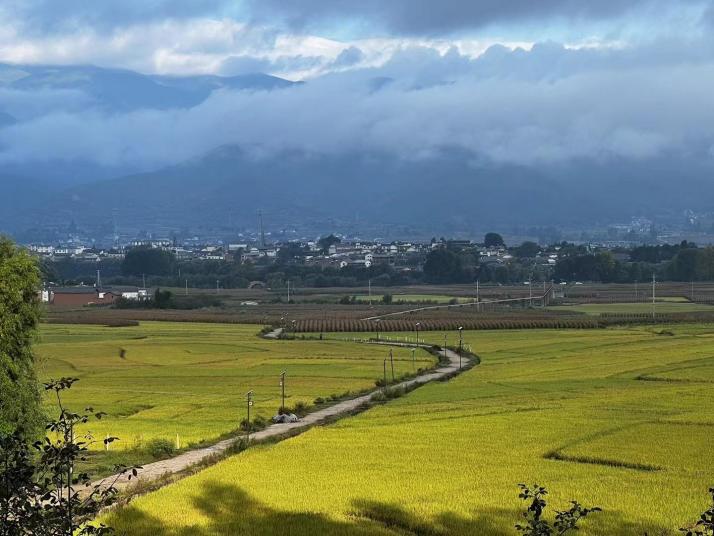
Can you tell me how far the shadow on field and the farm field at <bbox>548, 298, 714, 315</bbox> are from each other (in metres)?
95.1

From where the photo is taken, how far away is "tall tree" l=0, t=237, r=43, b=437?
29688mm

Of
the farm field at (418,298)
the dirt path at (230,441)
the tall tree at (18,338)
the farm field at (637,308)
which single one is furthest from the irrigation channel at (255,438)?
the farm field at (418,298)

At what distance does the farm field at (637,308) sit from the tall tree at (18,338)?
89185mm

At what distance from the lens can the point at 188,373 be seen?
6194 centimetres

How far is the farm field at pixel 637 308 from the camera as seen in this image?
115125 millimetres

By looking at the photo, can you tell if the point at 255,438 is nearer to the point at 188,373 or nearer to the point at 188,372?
the point at 188,373

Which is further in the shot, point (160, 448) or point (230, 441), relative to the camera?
point (230, 441)

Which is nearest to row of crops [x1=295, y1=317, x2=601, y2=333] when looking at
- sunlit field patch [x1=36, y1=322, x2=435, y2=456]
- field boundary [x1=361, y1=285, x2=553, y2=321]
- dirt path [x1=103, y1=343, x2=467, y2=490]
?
field boundary [x1=361, y1=285, x2=553, y2=321]

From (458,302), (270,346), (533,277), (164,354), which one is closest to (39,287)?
(164,354)

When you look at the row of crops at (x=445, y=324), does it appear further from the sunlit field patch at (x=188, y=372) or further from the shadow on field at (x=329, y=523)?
the shadow on field at (x=329, y=523)

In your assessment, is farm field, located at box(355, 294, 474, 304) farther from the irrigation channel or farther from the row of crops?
the irrigation channel

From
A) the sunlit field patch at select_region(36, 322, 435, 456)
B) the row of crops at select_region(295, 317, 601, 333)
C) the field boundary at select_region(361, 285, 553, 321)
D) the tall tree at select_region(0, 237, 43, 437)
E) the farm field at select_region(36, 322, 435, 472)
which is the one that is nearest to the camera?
the tall tree at select_region(0, 237, 43, 437)

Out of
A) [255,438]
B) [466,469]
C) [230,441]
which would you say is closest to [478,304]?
[255,438]

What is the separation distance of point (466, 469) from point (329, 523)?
689 cm
